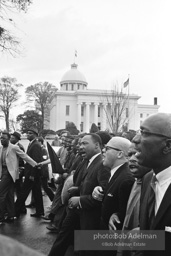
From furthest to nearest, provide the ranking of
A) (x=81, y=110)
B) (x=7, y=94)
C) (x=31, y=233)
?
(x=81, y=110) → (x=7, y=94) → (x=31, y=233)

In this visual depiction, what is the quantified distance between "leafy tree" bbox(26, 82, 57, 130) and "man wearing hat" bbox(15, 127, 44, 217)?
62.0 meters

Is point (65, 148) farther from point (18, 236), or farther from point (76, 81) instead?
point (76, 81)

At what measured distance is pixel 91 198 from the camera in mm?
3910

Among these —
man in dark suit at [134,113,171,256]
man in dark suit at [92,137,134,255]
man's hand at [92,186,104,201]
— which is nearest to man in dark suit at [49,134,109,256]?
man's hand at [92,186,104,201]

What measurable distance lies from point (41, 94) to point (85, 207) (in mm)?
66655

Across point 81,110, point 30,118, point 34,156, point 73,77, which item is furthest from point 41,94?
point 34,156

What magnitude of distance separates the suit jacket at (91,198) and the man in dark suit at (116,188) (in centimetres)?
20

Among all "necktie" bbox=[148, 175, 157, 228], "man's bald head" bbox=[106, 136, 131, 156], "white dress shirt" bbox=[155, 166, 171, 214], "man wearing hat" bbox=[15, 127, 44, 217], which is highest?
"man's bald head" bbox=[106, 136, 131, 156]

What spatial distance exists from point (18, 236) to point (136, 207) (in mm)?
3881

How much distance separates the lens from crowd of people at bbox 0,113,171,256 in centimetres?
211

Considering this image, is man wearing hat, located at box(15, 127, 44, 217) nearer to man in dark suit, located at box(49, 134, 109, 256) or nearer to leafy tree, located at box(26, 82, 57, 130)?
man in dark suit, located at box(49, 134, 109, 256)

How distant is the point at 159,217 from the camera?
189 centimetres

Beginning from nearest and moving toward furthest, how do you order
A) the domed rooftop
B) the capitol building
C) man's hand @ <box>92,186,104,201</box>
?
man's hand @ <box>92,186,104,201</box> → the capitol building → the domed rooftop

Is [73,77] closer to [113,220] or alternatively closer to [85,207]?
[85,207]
